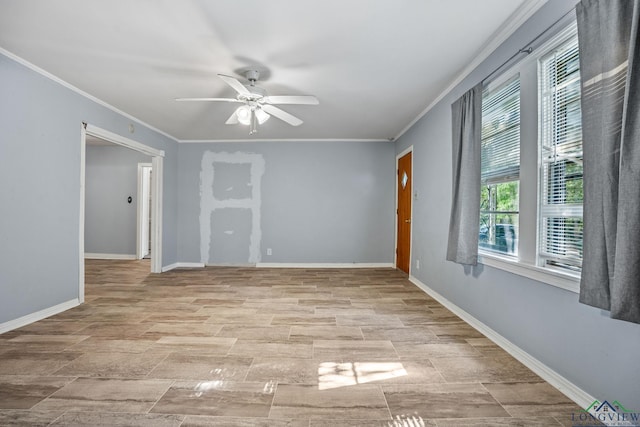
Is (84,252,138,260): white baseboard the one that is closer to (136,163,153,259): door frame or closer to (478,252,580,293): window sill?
(136,163,153,259): door frame

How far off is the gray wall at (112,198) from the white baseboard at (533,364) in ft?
21.5

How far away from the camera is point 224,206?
5559 mm

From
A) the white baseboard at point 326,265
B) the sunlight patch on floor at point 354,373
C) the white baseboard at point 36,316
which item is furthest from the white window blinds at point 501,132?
the white baseboard at point 36,316

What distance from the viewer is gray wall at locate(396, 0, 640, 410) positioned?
1.38 meters

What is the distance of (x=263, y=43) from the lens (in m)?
2.29

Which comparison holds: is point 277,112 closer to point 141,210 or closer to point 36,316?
point 36,316

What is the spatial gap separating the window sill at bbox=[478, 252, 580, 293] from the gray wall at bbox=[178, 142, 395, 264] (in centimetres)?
304

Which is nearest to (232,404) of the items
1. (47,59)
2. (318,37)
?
(318,37)

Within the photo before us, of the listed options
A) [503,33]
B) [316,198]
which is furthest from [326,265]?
[503,33]

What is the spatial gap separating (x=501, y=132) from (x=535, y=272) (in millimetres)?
1198

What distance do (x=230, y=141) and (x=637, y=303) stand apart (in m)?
5.59

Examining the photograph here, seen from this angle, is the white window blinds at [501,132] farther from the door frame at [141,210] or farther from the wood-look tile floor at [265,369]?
the door frame at [141,210]

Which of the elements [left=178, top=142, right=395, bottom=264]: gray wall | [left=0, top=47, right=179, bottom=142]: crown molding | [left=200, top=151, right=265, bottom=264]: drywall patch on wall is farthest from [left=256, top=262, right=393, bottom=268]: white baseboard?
[left=0, top=47, right=179, bottom=142]: crown molding

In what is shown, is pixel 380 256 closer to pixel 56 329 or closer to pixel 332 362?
pixel 332 362
